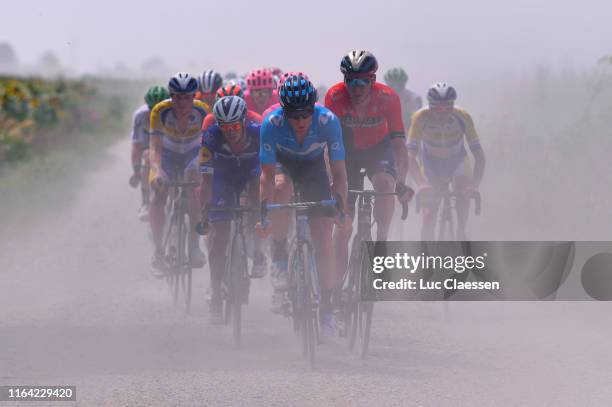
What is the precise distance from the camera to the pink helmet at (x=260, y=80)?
35.2ft

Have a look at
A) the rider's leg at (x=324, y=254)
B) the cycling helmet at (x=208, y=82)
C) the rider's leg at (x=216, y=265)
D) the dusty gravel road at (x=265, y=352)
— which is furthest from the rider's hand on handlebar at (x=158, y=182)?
the rider's leg at (x=324, y=254)

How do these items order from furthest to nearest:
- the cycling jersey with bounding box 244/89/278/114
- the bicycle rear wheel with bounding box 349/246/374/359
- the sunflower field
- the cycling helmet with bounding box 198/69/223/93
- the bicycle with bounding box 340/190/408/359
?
1. the sunflower field
2. the cycling helmet with bounding box 198/69/223/93
3. the cycling jersey with bounding box 244/89/278/114
4. the bicycle with bounding box 340/190/408/359
5. the bicycle rear wheel with bounding box 349/246/374/359

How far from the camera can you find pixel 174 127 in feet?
34.9

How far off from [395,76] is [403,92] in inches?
16.7

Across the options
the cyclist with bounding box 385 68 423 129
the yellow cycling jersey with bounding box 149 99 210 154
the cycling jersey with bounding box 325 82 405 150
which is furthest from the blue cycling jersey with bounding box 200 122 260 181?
the cyclist with bounding box 385 68 423 129

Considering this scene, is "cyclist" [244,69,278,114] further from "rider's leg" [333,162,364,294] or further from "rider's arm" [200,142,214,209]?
"rider's leg" [333,162,364,294]

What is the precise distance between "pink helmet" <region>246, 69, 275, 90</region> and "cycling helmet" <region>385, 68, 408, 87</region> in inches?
123

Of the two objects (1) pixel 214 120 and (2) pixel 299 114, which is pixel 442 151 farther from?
(2) pixel 299 114

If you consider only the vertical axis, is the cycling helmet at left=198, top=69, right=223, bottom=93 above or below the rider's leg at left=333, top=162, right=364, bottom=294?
above

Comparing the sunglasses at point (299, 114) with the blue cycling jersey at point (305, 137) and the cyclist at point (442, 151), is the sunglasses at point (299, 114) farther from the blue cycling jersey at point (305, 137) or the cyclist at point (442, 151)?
the cyclist at point (442, 151)

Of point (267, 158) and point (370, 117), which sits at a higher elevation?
point (370, 117)

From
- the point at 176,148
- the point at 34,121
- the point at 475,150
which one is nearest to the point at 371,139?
the point at 475,150

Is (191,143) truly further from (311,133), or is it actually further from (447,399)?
(447,399)

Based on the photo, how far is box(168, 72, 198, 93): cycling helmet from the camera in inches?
396
